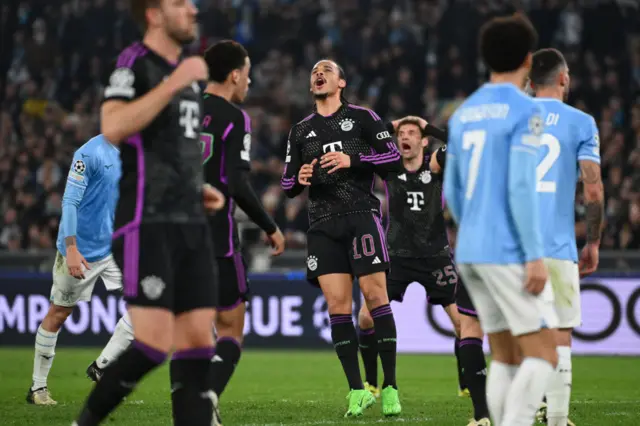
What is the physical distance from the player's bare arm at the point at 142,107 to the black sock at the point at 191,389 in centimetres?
113

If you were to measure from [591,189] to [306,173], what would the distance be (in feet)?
8.58

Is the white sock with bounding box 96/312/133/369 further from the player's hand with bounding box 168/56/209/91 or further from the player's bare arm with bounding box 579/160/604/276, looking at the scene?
the player's hand with bounding box 168/56/209/91

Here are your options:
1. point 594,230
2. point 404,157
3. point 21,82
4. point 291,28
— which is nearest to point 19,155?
point 21,82

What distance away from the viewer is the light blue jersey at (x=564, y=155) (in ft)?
20.3

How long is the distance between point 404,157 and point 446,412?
2.77 metres

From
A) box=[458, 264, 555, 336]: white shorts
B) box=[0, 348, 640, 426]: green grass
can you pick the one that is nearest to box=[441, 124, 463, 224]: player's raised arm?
box=[458, 264, 555, 336]: white shorts

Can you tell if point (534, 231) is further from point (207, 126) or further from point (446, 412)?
point (446, 412)

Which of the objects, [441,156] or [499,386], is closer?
[499,386]

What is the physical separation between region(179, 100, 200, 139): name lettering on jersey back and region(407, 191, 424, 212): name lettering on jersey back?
16.6 feet

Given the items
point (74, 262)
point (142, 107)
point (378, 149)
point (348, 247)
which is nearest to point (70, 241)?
point (74, 262)

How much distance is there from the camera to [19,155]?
20312mm

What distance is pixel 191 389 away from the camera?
5.23 m

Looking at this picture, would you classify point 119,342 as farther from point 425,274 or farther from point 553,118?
point 553,118

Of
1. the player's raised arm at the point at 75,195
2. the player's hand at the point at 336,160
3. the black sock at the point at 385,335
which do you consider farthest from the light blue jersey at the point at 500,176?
the player's raised arm at the point at 75,195
